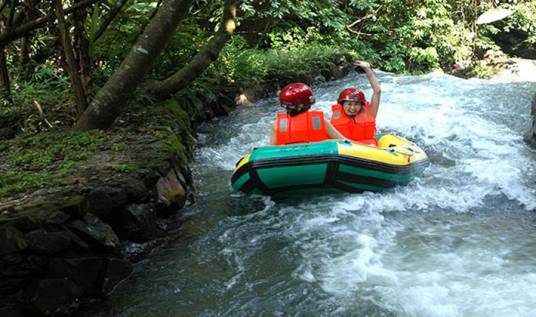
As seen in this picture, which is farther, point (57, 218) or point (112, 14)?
point (112, 14)

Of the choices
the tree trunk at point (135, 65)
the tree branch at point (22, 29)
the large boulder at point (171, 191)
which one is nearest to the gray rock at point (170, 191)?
the large boulder at point (171, 191)

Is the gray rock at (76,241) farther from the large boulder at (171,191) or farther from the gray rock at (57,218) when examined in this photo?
the large boulder at (171,191)

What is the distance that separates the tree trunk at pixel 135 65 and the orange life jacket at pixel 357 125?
6.74ft

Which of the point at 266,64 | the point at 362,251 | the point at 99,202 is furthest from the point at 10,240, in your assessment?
the point at 266,64

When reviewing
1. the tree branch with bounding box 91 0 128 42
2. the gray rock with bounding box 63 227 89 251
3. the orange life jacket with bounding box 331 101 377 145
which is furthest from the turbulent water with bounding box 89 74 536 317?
the tree branch with bounding box 91 0 128 42

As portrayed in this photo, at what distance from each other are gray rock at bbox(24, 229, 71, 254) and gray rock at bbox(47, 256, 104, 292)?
0.07 meters

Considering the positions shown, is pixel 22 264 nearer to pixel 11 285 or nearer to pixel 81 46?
pixel 11 285

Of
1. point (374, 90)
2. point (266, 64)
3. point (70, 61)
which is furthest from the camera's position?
point (266, 64)

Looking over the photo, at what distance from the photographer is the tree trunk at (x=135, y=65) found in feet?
16.4

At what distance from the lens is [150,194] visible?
4.20m

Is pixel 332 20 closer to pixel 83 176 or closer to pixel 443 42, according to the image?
pixel 443 42

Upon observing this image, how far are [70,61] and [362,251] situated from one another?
3393mm

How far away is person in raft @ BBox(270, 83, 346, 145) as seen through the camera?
538 centimetres

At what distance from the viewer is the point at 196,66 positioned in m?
7.19
